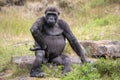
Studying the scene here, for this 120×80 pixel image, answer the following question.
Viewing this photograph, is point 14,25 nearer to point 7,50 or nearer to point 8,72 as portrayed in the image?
point 7,50

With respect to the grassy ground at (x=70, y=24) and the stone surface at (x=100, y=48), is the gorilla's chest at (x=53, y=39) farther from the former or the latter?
the stone surface at (x=100, y=48)

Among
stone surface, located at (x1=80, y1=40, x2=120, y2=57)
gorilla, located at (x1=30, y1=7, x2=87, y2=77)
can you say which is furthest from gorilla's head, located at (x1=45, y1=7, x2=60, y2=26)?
stone surface, located at (x1=80, y1=40, x2=120, y2=57)

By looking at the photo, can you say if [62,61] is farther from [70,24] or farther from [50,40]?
[70,24]

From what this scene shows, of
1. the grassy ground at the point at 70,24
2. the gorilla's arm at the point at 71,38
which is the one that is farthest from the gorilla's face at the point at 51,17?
the grassy ground at the point at 70,24

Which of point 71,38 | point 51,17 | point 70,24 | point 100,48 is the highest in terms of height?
point 51,17

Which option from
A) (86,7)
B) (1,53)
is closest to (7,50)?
(1,53)

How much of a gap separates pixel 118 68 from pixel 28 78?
4.71ft

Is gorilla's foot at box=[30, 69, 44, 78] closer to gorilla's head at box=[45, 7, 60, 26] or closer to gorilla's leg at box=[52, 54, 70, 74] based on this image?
gorilla's leg at box=[52, 54, 70, 74]

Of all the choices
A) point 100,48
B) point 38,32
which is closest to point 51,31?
point 38,32

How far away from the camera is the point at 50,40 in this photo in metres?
6.98

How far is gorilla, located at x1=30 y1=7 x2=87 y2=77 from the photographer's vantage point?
6.79 m

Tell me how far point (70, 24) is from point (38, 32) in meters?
6.19

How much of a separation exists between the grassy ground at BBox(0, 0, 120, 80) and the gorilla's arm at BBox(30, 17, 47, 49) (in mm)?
463

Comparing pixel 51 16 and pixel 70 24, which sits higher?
pixel 51 16
